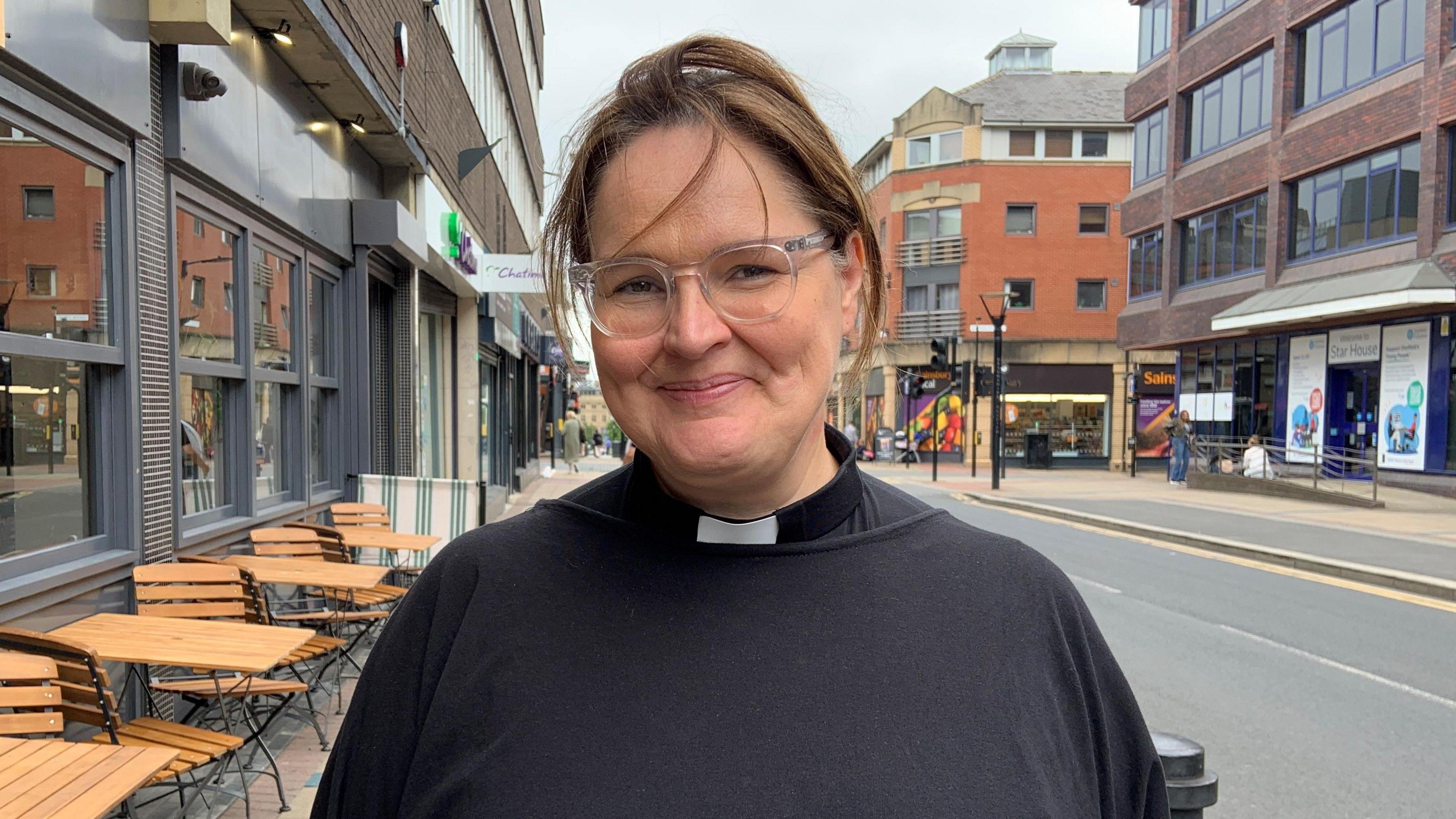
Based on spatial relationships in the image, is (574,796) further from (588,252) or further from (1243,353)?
(1243,353)

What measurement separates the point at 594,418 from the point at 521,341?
153 m

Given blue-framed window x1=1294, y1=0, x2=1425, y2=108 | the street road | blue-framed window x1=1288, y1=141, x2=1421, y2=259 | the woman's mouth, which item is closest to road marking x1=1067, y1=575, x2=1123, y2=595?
the street road

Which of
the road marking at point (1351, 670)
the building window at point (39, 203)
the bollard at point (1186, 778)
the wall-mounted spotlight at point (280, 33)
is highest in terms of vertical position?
the wall-mounted spotlight at point (280, 33)

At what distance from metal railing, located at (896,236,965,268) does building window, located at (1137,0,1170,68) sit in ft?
36.7

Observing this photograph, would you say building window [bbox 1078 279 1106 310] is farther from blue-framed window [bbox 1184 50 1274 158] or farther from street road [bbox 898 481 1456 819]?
street road [bbox 898 481 1456 819]

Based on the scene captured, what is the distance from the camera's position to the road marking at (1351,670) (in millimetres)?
6250

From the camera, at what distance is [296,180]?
7.56 m

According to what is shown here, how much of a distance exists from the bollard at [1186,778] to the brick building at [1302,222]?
727 inches

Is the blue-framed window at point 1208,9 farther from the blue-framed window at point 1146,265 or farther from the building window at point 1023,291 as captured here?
the building window at point 1023,291

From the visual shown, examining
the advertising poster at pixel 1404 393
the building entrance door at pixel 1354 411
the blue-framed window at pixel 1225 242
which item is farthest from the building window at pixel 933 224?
the advertising poster at pixel 1404 393

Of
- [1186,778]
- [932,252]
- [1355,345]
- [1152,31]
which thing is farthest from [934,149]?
[1186,778]

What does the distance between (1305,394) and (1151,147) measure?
10.3 m

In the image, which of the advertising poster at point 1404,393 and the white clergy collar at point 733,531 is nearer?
the white clergy collar at point 733,531

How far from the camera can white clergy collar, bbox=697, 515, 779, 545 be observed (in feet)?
4.54
